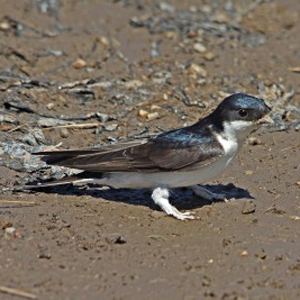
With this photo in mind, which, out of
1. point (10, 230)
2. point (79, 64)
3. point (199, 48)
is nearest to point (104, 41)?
point (79, 64)

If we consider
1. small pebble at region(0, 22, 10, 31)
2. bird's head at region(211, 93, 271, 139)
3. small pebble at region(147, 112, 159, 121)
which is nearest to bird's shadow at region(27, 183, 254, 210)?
bird's head at region(211, 93, 271, 139)

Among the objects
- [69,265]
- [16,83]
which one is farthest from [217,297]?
[16,83]

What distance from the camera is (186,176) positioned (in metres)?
6.07

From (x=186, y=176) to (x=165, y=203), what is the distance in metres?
0.24

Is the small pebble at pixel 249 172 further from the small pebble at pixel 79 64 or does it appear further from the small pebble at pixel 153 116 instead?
the small pebble at pixel 79 64

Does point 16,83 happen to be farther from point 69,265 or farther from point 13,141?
point 69,265

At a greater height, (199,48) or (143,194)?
(199,48)

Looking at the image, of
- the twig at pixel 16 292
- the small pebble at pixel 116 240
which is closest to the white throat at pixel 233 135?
the small pebble at pixel 116 240

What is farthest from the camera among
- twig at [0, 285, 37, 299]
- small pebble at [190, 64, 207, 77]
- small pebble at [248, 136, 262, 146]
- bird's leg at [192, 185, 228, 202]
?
small pebble at [190, 64, 207, 77]

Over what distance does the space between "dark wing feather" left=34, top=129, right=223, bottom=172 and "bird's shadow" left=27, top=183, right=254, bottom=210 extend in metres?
0.32

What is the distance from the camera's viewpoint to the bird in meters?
6.01

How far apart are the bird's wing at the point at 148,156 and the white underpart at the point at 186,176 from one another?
0.16 feet

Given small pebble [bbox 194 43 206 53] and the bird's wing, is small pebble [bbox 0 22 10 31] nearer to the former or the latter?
small pebble [bbox 194 43 206 53]

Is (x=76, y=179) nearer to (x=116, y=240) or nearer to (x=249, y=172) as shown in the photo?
(x=116, y=240)
